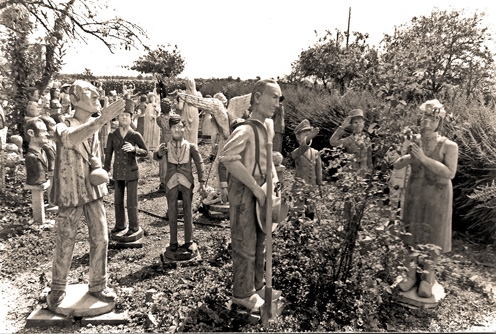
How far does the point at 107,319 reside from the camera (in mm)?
4246

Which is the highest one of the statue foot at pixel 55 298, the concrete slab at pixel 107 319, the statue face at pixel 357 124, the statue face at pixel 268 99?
the statue face at pixel 268 99

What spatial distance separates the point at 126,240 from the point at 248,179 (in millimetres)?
3522

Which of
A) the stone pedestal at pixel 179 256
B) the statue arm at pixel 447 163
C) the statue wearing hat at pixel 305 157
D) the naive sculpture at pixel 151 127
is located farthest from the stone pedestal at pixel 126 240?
the naive sculpture at pixel 151 127

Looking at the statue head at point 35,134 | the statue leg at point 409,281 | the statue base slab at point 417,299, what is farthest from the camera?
the statue head at point 35,134

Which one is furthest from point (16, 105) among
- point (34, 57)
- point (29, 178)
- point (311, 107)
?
point (311, 107)

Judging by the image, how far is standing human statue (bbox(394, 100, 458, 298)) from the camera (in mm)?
4477

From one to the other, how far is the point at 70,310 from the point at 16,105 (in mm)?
10775

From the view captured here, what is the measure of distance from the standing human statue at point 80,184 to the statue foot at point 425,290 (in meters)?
3.51

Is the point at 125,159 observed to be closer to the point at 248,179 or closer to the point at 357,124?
the point at 248,179

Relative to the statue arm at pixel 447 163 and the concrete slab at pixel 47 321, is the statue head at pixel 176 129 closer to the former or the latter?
the concrete slab at pixel 47 321

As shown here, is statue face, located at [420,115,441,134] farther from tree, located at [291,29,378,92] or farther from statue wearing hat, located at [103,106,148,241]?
tree, located at [291,29,378,92]

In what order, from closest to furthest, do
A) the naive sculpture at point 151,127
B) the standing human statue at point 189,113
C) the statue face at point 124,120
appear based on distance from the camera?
the statue face at point 124,120 < the standing human statue at point 189,113 < the naive sculpture at point 151,127

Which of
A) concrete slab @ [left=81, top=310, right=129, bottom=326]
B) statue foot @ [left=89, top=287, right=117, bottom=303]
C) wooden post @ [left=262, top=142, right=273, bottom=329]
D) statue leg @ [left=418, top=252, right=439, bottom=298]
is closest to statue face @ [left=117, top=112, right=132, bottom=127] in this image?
statue foot @ [left=89, top=287, right=117, bottom=303]

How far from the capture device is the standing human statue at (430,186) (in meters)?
4.48
